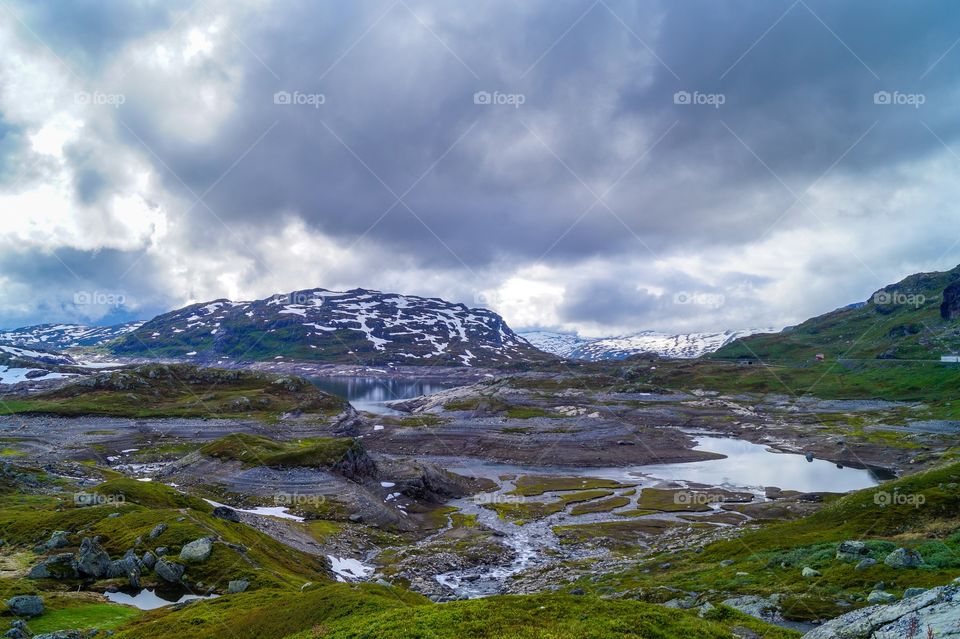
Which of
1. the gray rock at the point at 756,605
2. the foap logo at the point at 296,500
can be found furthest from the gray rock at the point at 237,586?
the foap logo at the point at 296,500

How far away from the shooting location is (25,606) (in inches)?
1003

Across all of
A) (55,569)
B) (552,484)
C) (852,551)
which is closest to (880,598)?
(852,551)

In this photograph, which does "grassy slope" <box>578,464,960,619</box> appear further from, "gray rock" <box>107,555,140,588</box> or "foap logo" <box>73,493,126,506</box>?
"foap logo" <box>73,493,126,506</box>

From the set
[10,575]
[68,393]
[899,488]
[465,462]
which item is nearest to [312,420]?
[465,462]

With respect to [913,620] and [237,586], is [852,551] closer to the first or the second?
[913,620]

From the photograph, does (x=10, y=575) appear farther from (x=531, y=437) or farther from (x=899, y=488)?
(x=531, y=437)

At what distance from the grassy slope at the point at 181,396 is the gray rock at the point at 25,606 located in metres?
134

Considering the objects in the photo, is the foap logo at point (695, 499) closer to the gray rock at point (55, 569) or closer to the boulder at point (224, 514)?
the boulder at point (224, 514)

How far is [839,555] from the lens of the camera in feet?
121

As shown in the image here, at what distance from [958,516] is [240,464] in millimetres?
88207

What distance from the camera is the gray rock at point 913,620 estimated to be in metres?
14.1

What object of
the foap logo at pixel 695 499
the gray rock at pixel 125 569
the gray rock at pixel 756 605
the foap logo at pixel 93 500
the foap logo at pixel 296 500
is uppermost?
the foap logo at pixel 93 500

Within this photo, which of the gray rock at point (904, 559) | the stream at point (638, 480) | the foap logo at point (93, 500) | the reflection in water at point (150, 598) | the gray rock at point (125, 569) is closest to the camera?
the reflection in water at point (150, 598)

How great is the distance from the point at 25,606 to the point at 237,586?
35.4 ft
